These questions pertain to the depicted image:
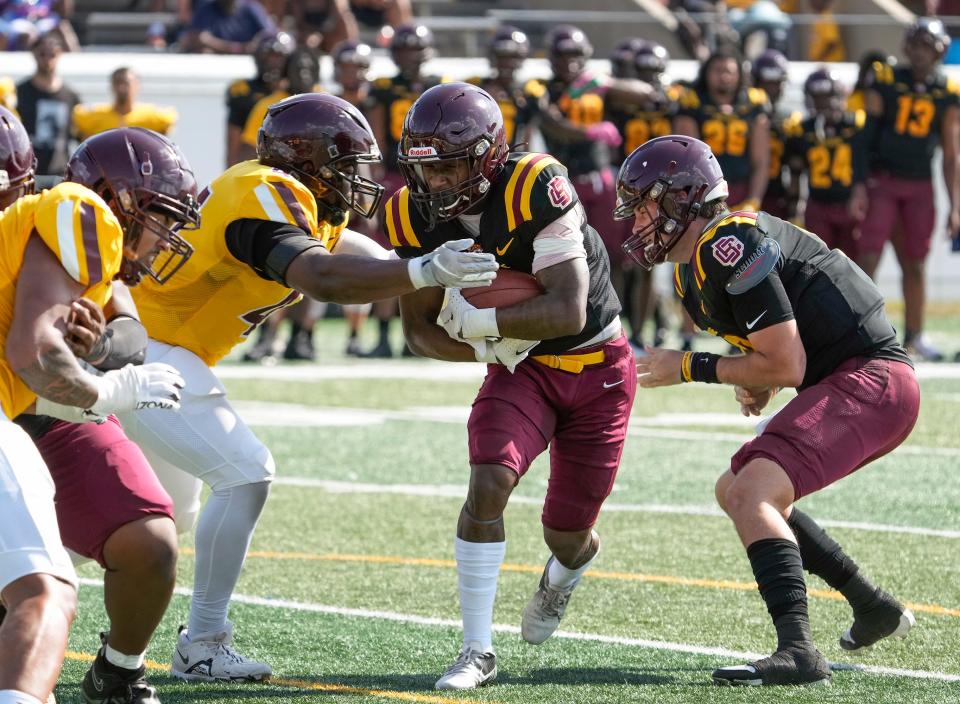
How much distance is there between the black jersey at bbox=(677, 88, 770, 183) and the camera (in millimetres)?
11938

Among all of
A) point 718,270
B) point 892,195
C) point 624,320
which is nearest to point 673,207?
point 718,270

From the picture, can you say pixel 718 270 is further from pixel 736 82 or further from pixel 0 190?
pixel 736 82

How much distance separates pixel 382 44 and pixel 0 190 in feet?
38.0

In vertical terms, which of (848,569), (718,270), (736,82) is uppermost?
(718,270)

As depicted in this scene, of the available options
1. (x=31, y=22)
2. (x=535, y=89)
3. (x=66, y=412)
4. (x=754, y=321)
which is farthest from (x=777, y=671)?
(x=31, y=22)

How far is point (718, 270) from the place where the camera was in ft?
14.5

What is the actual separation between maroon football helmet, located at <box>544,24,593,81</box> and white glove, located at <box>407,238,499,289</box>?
26.5 ft

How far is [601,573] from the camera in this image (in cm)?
580

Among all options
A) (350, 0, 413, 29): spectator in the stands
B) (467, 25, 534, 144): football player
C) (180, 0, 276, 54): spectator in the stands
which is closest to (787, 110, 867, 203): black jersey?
(467, 25, 534, 144): football player

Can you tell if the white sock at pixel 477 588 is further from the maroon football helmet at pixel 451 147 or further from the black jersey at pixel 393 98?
the black jersey at pixel 393 98

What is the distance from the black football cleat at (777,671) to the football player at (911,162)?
7.87 metres

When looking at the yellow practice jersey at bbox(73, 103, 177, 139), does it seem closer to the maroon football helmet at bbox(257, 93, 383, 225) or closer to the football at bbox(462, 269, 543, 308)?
the maroon football helmet at bbox(257, 93, 383, 225)

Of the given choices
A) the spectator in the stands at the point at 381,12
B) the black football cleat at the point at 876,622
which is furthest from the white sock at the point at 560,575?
the spectator in the stands at the point at 381,12

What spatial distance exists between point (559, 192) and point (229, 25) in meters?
11.2
